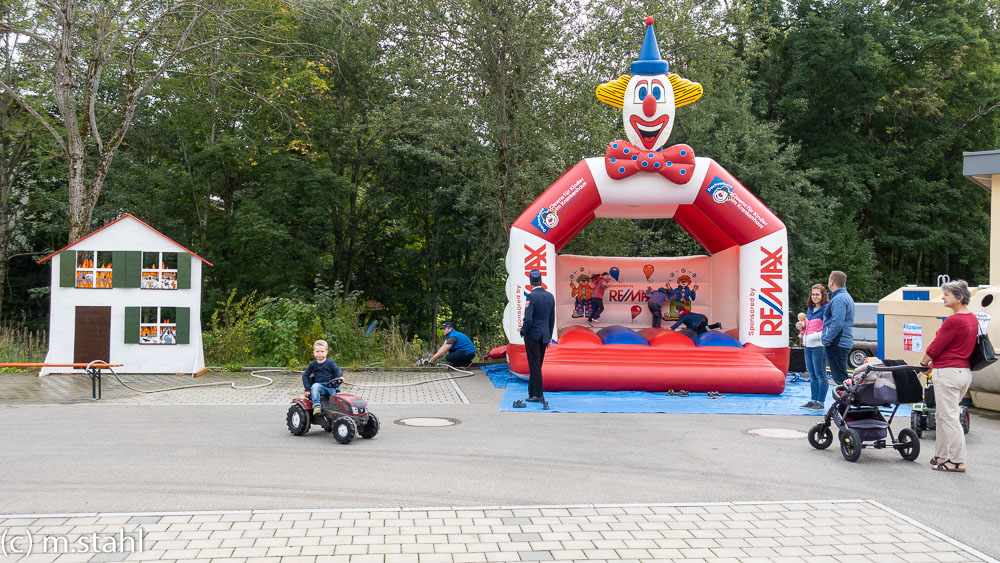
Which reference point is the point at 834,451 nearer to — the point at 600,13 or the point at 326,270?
the point at 600,13

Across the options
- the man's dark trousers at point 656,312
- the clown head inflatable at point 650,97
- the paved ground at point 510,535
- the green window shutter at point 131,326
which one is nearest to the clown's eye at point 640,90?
the clown head inflatable at point 650,97

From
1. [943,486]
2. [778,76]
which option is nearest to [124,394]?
[943,486]

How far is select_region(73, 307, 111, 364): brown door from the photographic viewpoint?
44.9 feet

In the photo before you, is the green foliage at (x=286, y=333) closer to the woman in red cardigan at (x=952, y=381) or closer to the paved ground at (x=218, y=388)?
the paved ground at (x=218, y=388)

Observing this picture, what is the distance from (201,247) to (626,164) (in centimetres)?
1472

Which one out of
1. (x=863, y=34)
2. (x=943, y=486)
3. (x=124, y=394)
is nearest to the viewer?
(x=943, y=486)

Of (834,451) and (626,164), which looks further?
(626,164)

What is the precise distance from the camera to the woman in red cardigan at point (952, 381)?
23.1 feet

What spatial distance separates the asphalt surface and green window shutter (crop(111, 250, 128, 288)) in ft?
14.4

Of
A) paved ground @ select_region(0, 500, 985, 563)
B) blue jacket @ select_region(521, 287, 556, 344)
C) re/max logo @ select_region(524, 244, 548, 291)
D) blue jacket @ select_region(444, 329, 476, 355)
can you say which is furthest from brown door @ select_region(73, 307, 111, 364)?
paved ground @ select_region(0, 500, 985, 563)

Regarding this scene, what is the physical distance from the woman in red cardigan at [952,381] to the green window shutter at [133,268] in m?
12.2

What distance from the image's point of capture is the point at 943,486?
6.55 meters

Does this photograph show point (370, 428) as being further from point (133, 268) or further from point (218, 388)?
point (133, 268)

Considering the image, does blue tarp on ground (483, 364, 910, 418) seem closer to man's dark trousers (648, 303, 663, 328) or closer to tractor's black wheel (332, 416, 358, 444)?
tractor's black wheel (332, 416, 358, 444)
